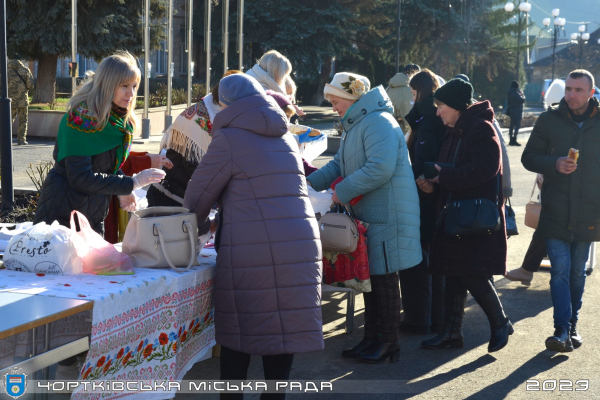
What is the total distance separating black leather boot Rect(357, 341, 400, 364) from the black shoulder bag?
2.77 feet

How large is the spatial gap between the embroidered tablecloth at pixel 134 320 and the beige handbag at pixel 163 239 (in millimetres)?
57

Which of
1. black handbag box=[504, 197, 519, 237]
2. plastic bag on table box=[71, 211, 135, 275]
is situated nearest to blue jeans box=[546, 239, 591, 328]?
black handbag box=[504, 197, 519, 237]

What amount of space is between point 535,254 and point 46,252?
4960 mm

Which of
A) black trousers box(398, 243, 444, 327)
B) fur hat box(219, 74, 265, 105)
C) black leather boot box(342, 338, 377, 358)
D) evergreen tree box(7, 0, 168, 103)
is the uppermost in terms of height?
evergreen tree box(7, 0, 168, 103)

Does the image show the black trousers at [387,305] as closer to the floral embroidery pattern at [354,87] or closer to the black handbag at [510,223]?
the floral embroidery pattern at [354,87]

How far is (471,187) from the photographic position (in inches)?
187

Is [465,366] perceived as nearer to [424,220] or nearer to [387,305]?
[387,305]

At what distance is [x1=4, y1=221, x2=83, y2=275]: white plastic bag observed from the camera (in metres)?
3.44

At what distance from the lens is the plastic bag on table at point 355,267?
183 inches

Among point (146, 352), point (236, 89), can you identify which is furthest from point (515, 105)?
point (146, 352)

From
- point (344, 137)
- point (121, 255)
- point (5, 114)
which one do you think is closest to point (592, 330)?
point (344, 137)

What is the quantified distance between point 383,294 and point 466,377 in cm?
75

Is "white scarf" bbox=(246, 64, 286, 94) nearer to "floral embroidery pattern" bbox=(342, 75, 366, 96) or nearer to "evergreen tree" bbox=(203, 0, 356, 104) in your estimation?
"floral embroidery pattern" bbox=(342, 75, 366, 96)

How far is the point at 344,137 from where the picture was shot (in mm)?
4867
